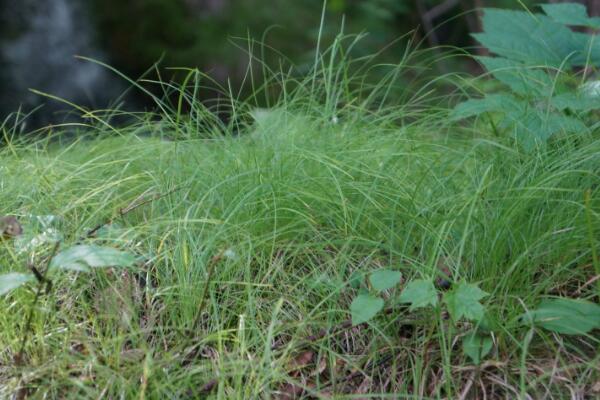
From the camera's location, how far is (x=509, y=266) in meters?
1.72

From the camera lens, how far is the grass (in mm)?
1567

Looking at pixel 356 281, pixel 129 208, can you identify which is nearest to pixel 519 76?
pixel 356 281

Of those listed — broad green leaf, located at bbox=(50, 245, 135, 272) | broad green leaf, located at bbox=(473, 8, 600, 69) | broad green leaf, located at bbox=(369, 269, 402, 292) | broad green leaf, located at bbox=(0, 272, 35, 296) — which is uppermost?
broad green leaf, located at bbox=(473, 8, 600, 69)

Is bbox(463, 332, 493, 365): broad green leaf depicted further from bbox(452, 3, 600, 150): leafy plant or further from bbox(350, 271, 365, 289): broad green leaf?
bbox(452, 3, 600, 150): leafy plant

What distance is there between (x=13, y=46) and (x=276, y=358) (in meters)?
6.17

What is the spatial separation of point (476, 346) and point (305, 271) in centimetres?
47

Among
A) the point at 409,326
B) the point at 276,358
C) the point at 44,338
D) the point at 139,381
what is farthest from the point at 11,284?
the point at 409,326

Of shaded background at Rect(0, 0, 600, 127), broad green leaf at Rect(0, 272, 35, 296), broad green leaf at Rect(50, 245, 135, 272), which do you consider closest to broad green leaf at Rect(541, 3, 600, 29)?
broad green leaf at Rect(50, 245, 135, 272)

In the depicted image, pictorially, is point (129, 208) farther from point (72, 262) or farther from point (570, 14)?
point (570, 14)

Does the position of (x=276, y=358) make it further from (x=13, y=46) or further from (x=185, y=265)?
(x=13, y=46)

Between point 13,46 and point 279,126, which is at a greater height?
point 279,126

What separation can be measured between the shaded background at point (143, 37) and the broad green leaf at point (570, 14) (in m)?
4.17

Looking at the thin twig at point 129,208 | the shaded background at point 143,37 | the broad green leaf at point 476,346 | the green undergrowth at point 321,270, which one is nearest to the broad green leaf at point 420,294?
the green undergrowth at point 321,270

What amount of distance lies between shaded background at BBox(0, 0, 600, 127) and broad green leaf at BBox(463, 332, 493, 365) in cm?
498
